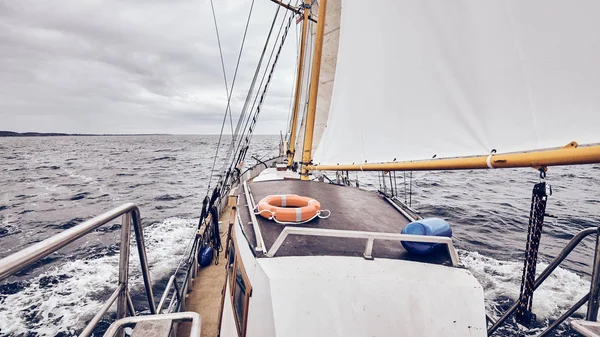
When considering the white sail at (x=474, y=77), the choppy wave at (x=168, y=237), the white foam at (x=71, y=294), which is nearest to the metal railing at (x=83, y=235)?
the white sail at (x=474, y=77)

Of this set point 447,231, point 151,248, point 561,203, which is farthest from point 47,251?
point 561,203

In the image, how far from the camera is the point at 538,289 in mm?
8500

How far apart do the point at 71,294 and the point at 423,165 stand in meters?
11.6

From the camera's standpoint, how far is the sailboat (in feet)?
7.05

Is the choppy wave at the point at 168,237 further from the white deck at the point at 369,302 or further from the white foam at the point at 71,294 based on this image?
the white deck at the point at 369,302

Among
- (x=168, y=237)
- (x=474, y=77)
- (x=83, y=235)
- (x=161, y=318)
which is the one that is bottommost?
(x=168, y=237)

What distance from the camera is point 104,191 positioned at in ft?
79.6

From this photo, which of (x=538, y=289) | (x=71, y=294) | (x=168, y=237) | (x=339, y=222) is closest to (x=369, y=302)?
(x=339, y=222)

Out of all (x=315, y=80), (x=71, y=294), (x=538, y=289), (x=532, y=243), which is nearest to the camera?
(x=532, y=243)

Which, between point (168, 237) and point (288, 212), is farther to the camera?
point (168, 237)

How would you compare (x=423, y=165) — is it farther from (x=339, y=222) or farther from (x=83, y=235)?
(x=83, y=235)

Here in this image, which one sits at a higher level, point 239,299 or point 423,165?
point 423,165

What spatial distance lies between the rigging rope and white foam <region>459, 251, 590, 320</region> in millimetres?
6167

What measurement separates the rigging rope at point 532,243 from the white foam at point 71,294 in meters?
10.1
